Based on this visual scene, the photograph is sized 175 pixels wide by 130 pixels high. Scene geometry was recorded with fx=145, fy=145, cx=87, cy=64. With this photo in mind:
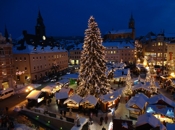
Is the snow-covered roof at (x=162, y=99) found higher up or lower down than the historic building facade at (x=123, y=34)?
lower down

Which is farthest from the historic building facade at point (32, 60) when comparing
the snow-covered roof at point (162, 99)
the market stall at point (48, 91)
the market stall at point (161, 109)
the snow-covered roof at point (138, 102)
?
the market stall at point (161, 109)

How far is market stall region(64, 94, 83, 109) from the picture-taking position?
859 inches

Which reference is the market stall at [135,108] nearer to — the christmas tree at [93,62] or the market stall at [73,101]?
the christmas tree at [93,62]

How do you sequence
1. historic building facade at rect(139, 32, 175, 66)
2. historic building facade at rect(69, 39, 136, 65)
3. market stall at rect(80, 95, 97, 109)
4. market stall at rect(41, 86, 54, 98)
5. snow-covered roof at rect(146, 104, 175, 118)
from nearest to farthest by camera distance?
snow-covered roof at rect(146, 104, 175, 118) < market stall at rect(80, 95, 97, 109) < market stall at rect(41, 86, 54, 98) < historic building facade at rect(139, 32, 175, 66) < historic building facade at rect(69, 39, 136, 65)

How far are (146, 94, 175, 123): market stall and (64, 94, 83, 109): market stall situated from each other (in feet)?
32.4

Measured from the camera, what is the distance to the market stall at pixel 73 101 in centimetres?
2181

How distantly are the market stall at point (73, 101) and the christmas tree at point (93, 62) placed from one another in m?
2.13

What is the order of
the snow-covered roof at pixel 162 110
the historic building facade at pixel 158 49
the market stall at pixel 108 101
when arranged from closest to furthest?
the snow-covered roof at pixel 162 110, the market stall at pixel 108 101, the historic building facade at pixel 158 49

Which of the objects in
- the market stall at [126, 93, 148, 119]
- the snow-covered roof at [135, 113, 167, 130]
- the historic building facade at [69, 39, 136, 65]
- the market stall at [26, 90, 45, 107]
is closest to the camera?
the snow-covered roof at [135, 113, 167, 130]

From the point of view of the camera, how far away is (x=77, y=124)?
1678 cm

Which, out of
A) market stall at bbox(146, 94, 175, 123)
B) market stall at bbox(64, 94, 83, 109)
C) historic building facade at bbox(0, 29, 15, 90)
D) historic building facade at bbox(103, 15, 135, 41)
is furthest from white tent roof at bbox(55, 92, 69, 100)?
historic building facade at bbox(103, 15, 135, 41)

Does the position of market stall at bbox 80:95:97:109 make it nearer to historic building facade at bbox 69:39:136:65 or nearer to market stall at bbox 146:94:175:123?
market stall at bbox 146:94:175:123

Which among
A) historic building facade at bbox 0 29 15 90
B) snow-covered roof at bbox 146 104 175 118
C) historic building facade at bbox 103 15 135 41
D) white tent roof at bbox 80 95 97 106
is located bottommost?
snow-covered roof at bbox 146 104 175 118

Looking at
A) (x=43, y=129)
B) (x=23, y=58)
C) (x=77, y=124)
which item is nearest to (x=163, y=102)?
(x=77, y=124)
